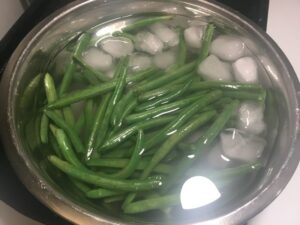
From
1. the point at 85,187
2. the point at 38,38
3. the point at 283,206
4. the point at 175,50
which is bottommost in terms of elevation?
the point at 283,206

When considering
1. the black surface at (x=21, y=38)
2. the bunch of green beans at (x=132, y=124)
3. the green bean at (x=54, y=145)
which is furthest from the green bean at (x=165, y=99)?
the black surface at (x=21, y=38)

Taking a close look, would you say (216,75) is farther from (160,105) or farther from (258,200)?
(258,200)

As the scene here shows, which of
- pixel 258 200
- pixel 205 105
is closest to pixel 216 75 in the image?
pixel 205 105

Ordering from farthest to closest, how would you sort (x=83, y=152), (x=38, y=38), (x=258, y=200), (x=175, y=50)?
(x=175, y=50), (x=38, y=38), (x=83, y=152), (x=258, y=200)

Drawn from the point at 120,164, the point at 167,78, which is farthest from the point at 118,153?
the point at 167,78

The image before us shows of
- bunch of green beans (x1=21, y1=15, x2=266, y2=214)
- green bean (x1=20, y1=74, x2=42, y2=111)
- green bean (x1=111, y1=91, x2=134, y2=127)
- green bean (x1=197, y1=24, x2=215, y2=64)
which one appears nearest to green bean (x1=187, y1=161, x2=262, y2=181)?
bunch of green beans (x1=21, y1=15, x2=266, y2=214)

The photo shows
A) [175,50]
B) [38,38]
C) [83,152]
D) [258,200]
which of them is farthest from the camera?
[175,50]
